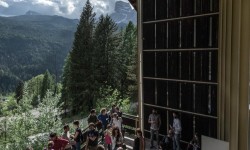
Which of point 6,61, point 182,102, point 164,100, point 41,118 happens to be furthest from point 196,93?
point 6,61

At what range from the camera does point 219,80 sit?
→ 30.8 ft

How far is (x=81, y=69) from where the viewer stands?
133 ft

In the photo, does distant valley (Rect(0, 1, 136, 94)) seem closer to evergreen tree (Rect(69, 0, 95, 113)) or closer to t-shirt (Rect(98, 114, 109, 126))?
evergreen tree (Rect(69, 0, 95, 113))

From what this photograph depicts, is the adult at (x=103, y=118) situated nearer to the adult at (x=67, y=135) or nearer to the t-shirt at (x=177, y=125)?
the adult at (x=67, y=135)

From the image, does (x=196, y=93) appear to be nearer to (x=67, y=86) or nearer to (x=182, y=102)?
(x=182, y=102)

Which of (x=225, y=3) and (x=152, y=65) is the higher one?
(x=225, y=3)

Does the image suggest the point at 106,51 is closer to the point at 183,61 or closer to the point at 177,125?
the point at 183,61

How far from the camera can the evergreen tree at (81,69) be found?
131 feet

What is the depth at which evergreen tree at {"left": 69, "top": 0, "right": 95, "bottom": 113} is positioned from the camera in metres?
40.0

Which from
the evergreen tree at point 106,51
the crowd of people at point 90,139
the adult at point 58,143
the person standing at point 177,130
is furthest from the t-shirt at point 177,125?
the evergreen tree at point 106,51

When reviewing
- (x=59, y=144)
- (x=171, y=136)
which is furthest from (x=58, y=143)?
(x=171, y=136)

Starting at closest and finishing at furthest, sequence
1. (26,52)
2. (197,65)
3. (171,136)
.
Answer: (171,136) → (197,65) → (26,52)

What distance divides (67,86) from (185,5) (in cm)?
3184

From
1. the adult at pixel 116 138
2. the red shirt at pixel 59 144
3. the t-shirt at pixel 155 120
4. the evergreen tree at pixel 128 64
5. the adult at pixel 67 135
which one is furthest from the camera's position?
the evergreen tree at pixel 128 64
